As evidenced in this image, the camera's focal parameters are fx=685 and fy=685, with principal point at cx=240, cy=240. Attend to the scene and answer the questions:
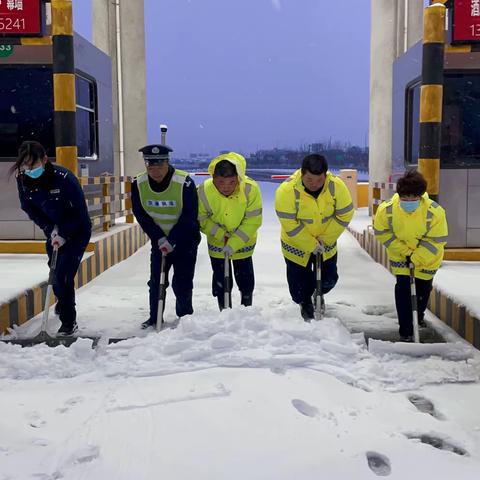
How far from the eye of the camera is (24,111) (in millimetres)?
8164

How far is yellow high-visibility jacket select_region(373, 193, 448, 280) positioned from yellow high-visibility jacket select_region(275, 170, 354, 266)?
414mm

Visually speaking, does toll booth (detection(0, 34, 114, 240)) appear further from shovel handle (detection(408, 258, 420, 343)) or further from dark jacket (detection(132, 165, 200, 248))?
shovel handle (detection(408, 258, 420, 343))

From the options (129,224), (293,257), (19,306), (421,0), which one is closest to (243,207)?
(293,257)

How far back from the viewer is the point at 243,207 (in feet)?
17.1

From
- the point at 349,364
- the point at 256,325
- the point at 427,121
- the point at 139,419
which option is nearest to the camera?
the point at 139,419

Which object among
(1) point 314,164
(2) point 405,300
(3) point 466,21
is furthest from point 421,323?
(3) point 466,21

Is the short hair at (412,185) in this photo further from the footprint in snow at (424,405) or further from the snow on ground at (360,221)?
the snow on ground at (360,221)

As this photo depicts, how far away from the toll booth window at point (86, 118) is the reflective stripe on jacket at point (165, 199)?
174 inches

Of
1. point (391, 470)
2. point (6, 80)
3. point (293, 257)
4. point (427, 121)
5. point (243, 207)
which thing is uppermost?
point (6, 80)

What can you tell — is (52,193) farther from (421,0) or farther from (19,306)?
(421,0)

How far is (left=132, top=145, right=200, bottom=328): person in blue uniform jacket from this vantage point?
500 cm

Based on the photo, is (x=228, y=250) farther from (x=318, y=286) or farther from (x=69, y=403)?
(x=69, y=403)

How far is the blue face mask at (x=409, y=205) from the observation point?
4746 mm

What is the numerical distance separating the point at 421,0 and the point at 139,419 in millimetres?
11739
